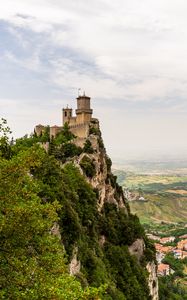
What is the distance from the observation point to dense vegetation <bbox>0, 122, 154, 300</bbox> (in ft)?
59.8

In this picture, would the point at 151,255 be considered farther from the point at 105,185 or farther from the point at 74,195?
the point at 74,195

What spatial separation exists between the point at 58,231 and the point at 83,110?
141ft

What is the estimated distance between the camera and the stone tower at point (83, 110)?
253ft

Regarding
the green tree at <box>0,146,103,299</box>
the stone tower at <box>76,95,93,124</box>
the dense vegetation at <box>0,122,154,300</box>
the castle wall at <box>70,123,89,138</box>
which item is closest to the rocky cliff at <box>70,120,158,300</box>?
the dense vegetation at <box>0,122,154,300</box>

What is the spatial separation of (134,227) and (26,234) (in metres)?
55.4

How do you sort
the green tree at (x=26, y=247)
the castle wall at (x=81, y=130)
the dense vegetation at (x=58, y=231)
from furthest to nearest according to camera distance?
the castle wall at (x=81, y=130), the dense vegetation at (x=58, y=231), the green tree at (x=26, y=247)

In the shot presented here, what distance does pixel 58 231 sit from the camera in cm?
3700

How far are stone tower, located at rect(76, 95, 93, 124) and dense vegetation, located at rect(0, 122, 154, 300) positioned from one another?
3528 millimetres

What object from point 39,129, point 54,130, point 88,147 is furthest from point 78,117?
point 88,147

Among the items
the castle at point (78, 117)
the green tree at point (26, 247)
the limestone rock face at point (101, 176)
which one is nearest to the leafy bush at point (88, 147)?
the limestone rock face at point (101, 176)

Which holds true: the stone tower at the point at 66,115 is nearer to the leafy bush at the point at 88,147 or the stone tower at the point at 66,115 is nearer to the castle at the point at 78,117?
the castle at the point at 78,117

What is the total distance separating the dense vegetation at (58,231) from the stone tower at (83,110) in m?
3.53

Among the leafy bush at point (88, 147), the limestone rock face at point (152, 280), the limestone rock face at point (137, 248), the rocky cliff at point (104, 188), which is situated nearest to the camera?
the rocky cliff at point (104, 188)

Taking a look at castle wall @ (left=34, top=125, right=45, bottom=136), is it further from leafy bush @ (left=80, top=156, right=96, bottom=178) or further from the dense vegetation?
leafy bush @ (left=80, top=156, right=96, bottom=178)
